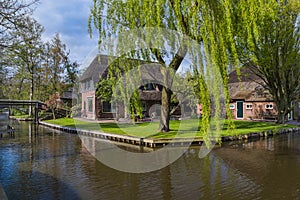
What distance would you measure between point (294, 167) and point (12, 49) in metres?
11.1

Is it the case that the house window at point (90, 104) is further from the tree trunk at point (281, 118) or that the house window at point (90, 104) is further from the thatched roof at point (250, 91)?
the tree trunk at point (281, 118)

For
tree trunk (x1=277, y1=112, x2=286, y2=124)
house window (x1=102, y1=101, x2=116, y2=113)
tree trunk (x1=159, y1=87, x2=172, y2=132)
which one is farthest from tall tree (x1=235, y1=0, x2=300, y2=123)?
house window (x1=102, y1=101, x2=116, y2=113)

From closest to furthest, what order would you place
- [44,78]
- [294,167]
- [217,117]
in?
[294,167] → [217,117] → [44,78]

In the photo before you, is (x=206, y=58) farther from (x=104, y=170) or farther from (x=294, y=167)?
(x=104, y=170)

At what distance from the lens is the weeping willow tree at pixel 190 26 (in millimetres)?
8523

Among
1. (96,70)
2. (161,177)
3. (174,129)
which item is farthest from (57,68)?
(161,177)

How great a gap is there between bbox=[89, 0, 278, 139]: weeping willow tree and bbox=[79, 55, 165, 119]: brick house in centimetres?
1195

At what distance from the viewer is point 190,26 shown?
976cm

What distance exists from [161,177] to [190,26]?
5942 mm

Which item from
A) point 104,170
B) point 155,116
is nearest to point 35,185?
point 104,170

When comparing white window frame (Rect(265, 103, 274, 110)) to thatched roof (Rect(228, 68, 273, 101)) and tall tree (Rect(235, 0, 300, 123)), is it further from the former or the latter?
tall tree (Rect(235, 0, 300, 123))

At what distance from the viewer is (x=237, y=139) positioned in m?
13.3

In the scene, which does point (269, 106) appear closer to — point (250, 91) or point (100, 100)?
point (250, 91)

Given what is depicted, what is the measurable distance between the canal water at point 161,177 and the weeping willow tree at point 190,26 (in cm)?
176
